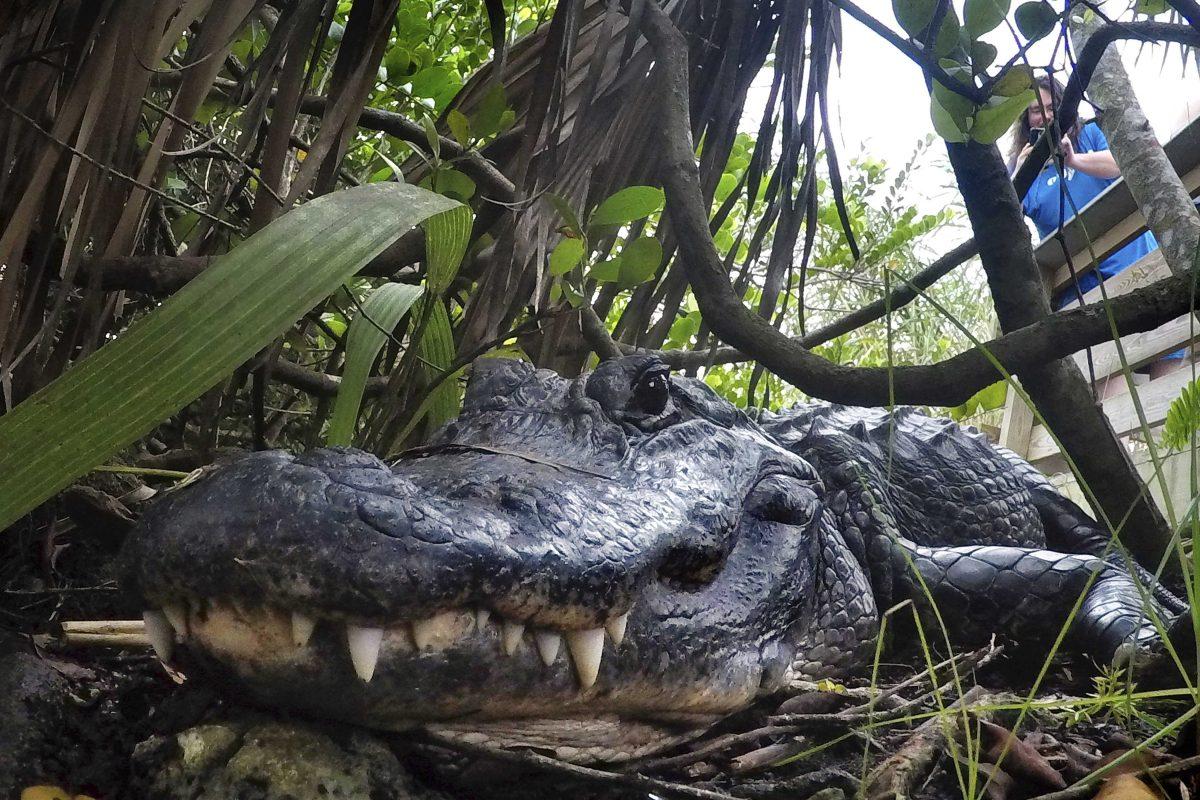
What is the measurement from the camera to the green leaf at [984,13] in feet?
5.01

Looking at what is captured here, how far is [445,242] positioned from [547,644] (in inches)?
40.8

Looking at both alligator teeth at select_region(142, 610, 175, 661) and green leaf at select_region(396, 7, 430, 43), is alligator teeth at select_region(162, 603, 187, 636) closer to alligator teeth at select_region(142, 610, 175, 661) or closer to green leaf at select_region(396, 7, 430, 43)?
alligator teeth at select_region(142, 610, 175, 661)

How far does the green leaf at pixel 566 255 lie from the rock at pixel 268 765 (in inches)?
50.5

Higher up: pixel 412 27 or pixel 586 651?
pixel 412 27

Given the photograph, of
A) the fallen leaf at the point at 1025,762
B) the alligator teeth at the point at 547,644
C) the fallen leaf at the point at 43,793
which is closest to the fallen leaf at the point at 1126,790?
the fallen leaf at the point at 1025,762

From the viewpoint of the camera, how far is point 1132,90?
2.89 meters

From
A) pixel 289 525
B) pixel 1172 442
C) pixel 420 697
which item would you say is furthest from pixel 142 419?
pixel 1172 442

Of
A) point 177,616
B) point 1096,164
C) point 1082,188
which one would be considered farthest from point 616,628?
point 1082,188

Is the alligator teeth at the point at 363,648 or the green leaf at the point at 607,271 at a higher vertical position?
the green leaf at the point at 607,271

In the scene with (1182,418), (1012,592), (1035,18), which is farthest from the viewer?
(1012,592)

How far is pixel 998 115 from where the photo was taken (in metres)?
1.59

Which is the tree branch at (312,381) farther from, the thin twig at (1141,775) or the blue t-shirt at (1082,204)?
the blue t-shirt at (1082,204)

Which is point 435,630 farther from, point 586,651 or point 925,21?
point 925,21

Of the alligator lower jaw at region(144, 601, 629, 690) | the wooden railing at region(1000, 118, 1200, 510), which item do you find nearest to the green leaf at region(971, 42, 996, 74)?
the alligator lower jaw at region(144, 601, 629, 690)
